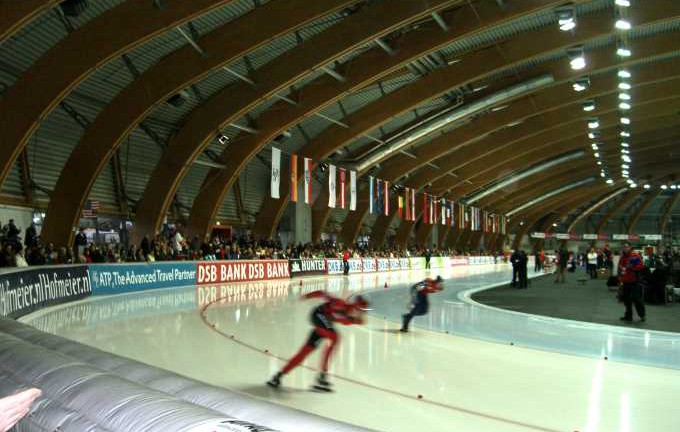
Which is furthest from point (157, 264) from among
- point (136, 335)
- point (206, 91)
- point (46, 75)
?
point (136, 335)

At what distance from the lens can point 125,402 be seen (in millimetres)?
2596

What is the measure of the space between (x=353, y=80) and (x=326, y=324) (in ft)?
64.7

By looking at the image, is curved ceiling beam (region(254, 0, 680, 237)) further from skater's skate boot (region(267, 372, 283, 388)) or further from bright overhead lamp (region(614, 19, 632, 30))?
skater's skate boot (region(267, 372, 283, 388))

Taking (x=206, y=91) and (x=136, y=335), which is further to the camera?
(x=206, y=91)

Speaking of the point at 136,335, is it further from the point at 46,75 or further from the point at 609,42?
the point at 609,42

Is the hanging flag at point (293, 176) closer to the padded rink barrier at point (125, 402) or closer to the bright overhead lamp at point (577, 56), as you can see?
the bright overhead lamp at point (577, 56)

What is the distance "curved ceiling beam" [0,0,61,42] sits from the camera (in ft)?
46.4

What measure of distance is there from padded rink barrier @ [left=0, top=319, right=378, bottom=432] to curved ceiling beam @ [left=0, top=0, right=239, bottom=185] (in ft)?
47.5

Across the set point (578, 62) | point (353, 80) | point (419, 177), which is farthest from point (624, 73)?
point (419, 177)

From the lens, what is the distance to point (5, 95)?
18203 millimetres

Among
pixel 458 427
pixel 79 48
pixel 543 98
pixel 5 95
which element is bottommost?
pixel 458 427

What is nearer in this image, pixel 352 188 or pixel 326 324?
pixel 326 324

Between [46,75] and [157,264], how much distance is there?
22.0 feet

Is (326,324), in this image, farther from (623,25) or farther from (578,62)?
(578,62)
